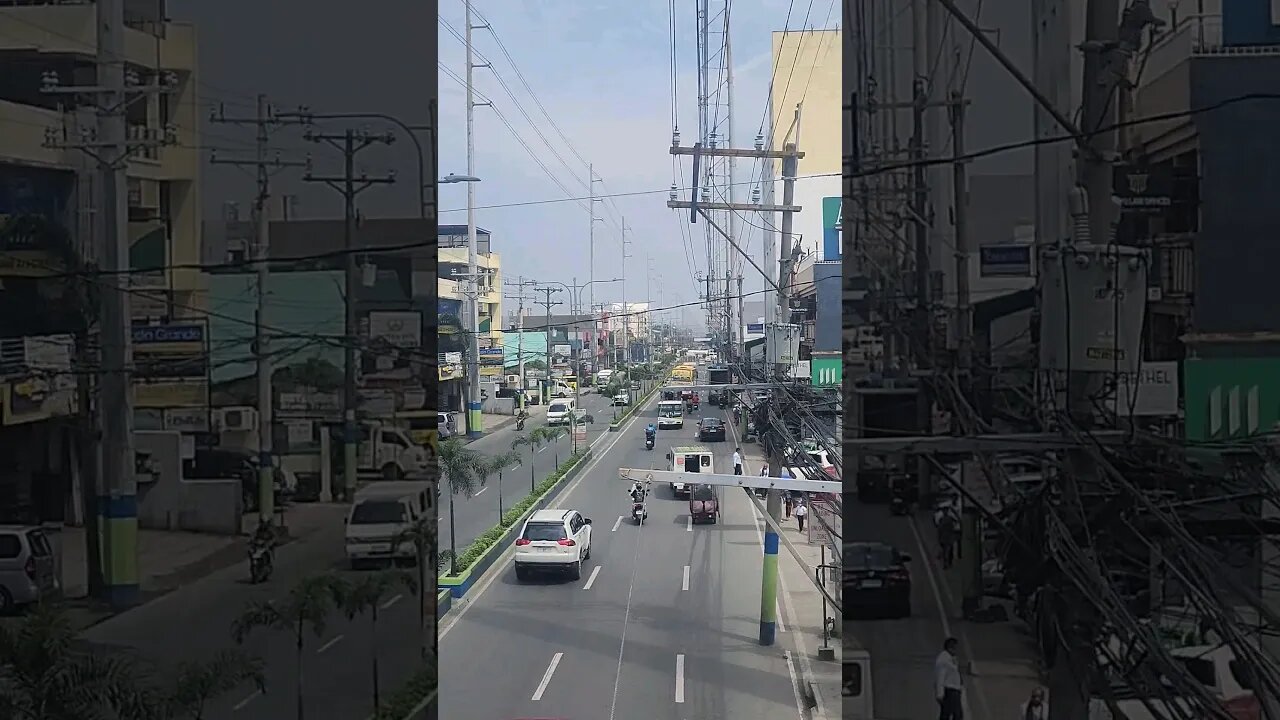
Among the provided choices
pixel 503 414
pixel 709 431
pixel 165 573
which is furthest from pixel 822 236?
pixel 165 573

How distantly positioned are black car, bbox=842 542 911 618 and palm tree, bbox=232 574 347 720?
49.3 inches

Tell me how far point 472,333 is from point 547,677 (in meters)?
0.94

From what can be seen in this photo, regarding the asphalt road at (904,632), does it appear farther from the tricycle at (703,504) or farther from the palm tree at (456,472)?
the palm tree at (456,472)

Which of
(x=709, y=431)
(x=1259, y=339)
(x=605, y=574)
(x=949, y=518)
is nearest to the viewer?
(x=1259, y=339)

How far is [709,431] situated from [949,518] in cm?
80

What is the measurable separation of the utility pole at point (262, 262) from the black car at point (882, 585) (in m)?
1.43

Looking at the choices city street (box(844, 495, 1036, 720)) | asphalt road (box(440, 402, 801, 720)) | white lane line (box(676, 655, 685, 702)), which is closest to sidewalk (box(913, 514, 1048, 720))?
city street (box(844, 495, 1036, 720))

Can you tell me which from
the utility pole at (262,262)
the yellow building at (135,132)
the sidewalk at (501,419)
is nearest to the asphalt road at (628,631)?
the sidewalk at (501,419)

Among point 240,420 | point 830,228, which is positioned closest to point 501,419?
point 240,420

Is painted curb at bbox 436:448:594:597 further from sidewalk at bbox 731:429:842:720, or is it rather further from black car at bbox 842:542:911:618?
black car at bbox 842:542:911:618

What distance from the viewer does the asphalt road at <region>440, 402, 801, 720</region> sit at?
7.77 ft

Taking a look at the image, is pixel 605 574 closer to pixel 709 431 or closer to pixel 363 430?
pixel 709 431

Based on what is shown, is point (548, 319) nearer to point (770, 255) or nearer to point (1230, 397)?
point (770, 255)

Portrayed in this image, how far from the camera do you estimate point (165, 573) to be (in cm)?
218
